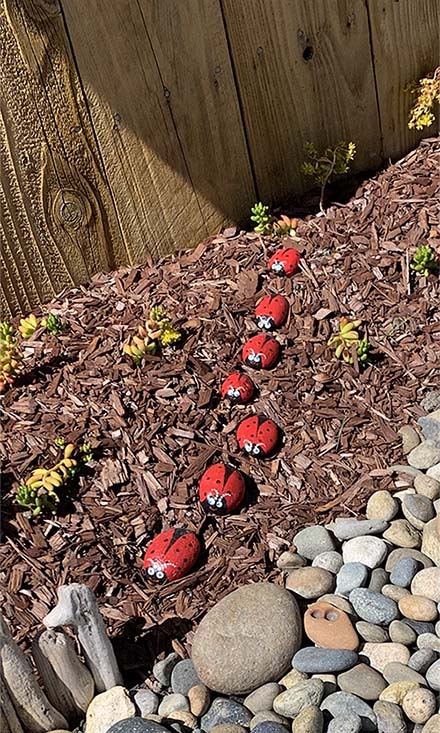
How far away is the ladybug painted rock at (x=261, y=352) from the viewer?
3.40 meters

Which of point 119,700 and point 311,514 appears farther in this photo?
point 311,514

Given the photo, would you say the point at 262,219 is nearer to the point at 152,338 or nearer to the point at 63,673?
the point at 152,338

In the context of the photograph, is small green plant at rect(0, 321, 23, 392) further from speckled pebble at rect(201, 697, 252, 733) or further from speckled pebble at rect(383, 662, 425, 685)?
speckled pebble at rect(383, 662, 425, 685)

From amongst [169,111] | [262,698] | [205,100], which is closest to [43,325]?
[169,111]

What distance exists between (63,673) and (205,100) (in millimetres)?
2344

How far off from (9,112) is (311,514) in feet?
6.08

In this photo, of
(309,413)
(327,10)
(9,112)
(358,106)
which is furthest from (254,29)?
(309,413)

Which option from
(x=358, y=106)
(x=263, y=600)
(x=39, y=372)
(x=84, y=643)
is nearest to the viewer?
(x=84, y=643)

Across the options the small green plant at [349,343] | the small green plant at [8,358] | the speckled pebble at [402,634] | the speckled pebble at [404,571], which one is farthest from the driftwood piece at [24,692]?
the small green plant at [349,343]

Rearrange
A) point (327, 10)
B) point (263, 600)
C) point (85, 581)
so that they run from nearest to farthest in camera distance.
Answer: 1. point (263, 600)
2. point (85, 581)
3. point (327, 10)

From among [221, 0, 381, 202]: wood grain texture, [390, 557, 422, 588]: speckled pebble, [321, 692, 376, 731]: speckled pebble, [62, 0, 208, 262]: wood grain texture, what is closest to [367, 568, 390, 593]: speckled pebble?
[390, 557, 422, 588]: speckled pebble

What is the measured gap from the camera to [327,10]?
12.4 feet

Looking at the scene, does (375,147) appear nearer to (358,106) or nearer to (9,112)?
(358,106)

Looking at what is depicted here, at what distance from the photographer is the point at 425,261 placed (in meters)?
3.54
